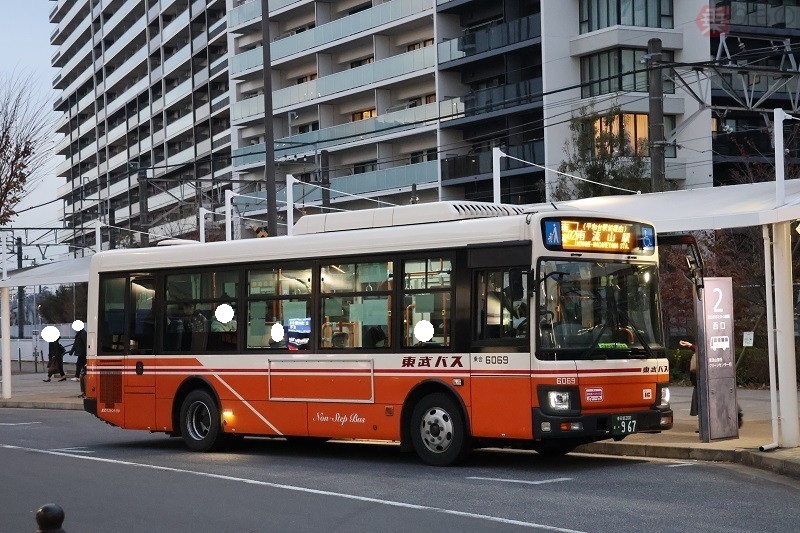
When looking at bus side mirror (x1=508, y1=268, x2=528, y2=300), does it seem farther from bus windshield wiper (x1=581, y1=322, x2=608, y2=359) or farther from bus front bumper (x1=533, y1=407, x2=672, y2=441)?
bus front bumper (x1=533, y1=407, x2=672, y2=441)

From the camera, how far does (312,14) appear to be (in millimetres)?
67812

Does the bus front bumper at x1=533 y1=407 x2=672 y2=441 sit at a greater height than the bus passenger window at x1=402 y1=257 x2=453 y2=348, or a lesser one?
lesser

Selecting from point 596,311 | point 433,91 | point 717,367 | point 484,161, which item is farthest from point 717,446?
point 433,91

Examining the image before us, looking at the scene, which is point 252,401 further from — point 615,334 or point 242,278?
point 615,334

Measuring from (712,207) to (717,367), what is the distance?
7.04ft

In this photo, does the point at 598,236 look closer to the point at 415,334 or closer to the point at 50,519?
the point at 415,334

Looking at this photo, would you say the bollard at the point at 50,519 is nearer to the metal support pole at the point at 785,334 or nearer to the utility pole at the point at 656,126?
the metal support pole at the point at 785,334

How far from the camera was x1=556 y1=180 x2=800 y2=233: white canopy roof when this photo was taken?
617 inches

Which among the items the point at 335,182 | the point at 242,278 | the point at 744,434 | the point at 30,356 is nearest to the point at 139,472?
the point at 242,278

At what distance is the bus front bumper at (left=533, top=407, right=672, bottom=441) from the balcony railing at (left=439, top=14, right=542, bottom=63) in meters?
37.6

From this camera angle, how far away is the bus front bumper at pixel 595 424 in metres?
14.5

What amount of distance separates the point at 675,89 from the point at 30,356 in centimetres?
4160

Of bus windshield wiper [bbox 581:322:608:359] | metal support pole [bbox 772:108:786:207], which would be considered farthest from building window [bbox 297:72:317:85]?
bus windshield wiper [bbox 581:322:608:359]

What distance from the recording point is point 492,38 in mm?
53781
